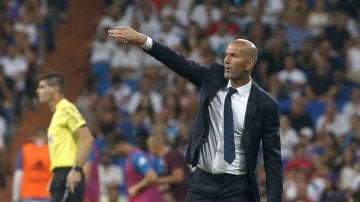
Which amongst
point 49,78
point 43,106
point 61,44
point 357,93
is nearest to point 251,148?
point 49,78

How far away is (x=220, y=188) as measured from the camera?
26.2ft

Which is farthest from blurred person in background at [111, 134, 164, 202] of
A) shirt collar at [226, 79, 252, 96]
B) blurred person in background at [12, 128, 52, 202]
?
shirt collar at [226, 79, 252, 96]

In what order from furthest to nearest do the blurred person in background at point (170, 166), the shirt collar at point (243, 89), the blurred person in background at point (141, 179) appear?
the blurred person in background at point (170, 166) < the blurred person in background at point (141, 179) < the shirt collar at point (243, 89)

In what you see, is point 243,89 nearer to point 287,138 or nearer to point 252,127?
point 252,127

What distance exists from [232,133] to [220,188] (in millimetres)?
413

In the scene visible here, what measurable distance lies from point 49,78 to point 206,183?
297cm

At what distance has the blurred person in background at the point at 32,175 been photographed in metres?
13.3

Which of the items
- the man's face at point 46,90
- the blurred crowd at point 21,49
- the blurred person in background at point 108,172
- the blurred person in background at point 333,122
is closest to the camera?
the man's face at point 46,90

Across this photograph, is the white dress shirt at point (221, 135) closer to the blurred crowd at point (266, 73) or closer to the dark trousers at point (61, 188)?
the dark trousers at point (61, 188)

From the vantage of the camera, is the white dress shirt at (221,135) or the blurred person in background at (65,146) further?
the blurred person in background at (65,146)

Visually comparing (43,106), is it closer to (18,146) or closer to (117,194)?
(18,146)

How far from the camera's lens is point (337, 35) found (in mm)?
19500

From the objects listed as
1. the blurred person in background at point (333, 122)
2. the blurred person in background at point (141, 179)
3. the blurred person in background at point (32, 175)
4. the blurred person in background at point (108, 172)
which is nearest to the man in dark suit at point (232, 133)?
the blurred person in background at point (141, 179)

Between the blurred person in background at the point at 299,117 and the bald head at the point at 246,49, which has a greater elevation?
the bald head at the point at 246,49
